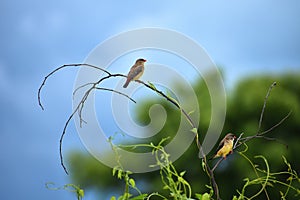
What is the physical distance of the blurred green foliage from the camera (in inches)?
279

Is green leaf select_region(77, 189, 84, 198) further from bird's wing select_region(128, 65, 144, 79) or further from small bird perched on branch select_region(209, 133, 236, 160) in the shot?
bird's wing select_region(128, 65, 144, 79)

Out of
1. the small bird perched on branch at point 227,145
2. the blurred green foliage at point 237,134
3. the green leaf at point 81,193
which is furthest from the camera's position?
the blurred green foliage at point 237,134

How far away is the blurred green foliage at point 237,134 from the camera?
7094 millimetres

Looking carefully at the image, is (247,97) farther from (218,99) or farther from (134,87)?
(134,87)

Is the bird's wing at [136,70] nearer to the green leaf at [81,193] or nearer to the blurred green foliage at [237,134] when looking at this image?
the green leaf at [81,193]

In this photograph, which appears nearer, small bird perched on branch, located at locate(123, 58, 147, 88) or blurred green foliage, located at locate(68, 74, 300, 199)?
small bird perched on branch, located at locate(123, 58, 147, 88)

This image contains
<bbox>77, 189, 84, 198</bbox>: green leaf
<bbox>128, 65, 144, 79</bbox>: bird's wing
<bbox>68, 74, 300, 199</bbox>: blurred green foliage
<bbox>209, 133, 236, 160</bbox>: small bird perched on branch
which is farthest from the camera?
<bbox>68, 74, 300, 199</bbox>: blurred green foliage

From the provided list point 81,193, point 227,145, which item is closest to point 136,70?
point 227,145

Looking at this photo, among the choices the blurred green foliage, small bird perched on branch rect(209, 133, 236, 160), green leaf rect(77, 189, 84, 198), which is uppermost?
the blurred green foliage

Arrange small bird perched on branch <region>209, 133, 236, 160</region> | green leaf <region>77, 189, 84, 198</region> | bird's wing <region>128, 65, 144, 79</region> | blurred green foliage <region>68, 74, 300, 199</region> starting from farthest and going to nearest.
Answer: blurred green foliage <region>68, 74, 300, 199</region> < bird's wing <region>128, 65, 144, 79</region> < small bird perched on branch <region>209, 133, 236, 160</region> < green leaf <region>77, 189, 84, 198</region>

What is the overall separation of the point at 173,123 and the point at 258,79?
1.56 m

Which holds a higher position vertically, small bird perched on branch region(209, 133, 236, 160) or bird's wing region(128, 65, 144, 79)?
bird's wing region(128, 65, 144, 79)

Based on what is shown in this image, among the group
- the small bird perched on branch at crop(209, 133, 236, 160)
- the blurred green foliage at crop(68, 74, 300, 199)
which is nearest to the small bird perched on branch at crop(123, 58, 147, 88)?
the small bird perched on branch at crop(209, 133, 236, 160)

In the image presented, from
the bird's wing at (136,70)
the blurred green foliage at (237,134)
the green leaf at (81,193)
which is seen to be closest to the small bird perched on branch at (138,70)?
the bird's wing at (136,70)
